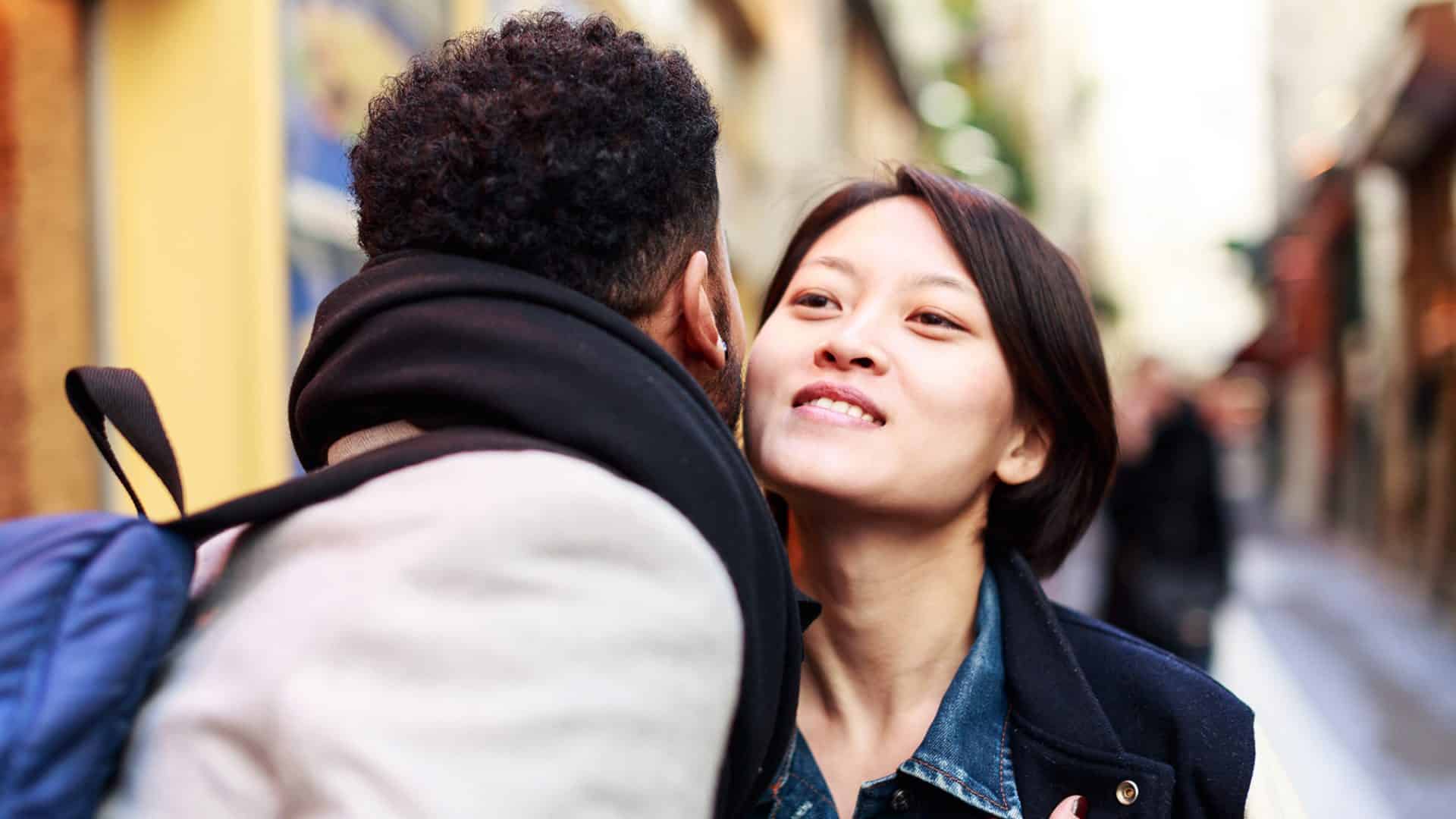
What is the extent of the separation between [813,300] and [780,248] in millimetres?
9855

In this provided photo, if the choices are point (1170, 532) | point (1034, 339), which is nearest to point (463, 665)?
point (1034, 339)

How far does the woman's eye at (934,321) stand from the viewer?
208cm

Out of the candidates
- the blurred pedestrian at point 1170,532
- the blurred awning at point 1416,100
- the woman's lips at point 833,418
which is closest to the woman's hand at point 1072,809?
the woman's lips at point 833,418

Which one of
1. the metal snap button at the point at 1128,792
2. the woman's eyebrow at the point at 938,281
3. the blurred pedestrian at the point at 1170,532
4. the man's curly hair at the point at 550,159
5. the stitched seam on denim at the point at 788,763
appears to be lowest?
the blurred pedestrian at the point at 1170,532

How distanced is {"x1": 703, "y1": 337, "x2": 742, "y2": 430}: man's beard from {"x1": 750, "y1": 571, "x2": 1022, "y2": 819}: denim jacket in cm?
55

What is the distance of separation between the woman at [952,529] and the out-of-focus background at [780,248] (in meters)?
0.53

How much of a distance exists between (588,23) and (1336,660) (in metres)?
9.58

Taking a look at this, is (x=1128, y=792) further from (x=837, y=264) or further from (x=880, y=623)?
(x=837, y=264)

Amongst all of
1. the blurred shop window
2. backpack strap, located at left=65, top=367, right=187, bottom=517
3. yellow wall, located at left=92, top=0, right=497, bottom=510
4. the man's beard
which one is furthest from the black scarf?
the blurred shop window

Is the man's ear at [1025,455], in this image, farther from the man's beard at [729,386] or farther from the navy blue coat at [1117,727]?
the man's beard at [729,386]

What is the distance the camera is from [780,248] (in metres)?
12.0

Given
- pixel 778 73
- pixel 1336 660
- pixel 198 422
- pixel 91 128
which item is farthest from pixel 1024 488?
pixel 778 73

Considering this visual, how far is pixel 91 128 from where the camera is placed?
163 inches

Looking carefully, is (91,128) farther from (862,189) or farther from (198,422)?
(862,189)
